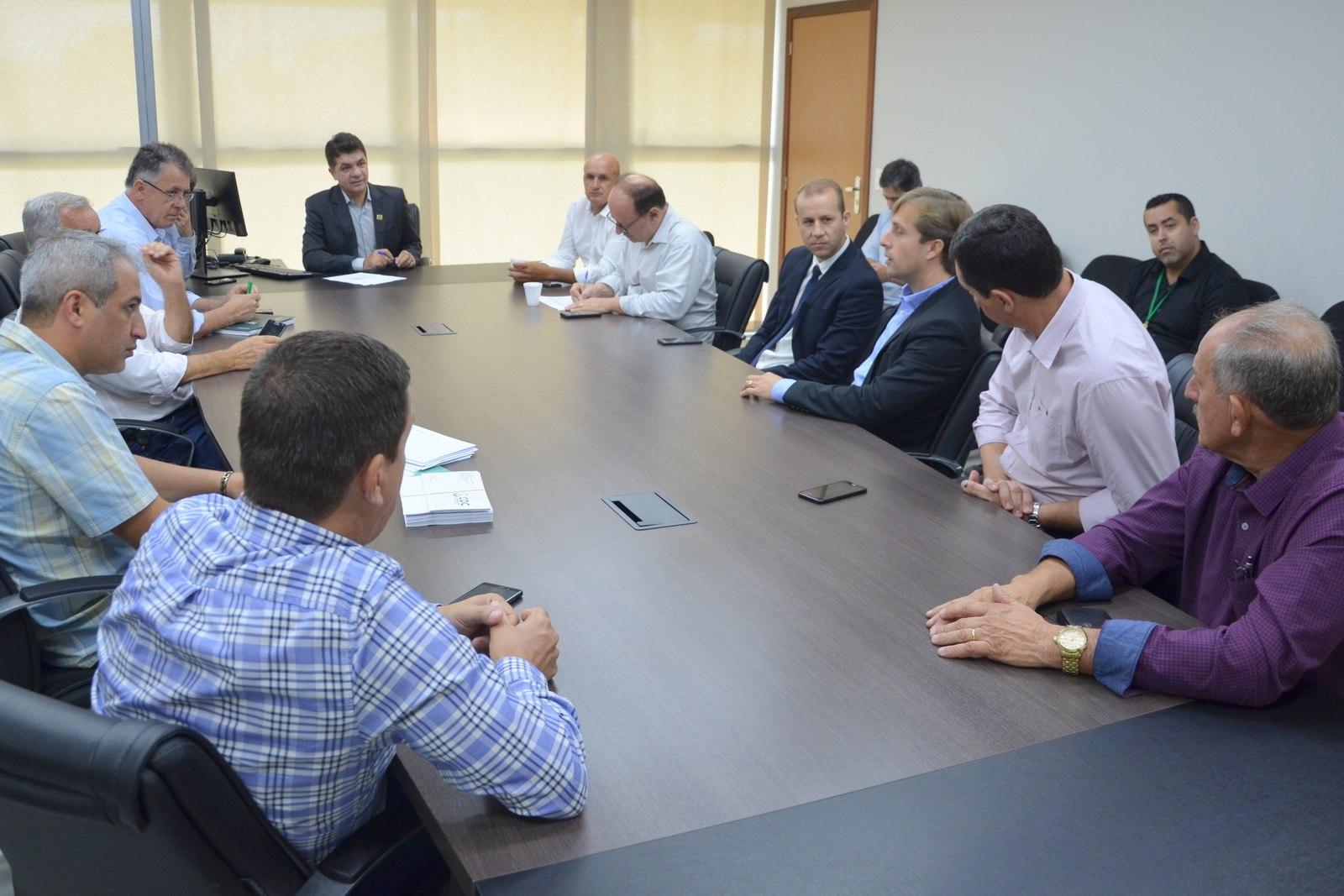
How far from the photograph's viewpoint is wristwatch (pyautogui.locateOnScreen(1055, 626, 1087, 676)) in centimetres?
164

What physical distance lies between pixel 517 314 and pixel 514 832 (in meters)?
3.39

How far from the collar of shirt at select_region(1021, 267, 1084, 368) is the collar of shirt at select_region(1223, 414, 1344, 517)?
0.76m

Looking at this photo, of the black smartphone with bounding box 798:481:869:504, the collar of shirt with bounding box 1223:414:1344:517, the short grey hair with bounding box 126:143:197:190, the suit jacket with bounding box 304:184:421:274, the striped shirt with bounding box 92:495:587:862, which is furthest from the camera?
the suit jacket with bounding box 304:184:421:274

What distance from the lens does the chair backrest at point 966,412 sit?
302 centimetres

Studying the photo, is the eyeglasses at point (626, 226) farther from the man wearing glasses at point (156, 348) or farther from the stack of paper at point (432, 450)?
the stack of paper at point (432, 450)

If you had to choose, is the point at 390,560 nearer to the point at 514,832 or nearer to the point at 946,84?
the point at 514,832

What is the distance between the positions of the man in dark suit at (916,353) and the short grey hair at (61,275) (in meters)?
1.72

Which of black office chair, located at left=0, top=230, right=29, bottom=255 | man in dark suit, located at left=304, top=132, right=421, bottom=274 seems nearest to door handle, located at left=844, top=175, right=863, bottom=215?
man in dark suit, located at left=304, top=132, right=421, bottom=274

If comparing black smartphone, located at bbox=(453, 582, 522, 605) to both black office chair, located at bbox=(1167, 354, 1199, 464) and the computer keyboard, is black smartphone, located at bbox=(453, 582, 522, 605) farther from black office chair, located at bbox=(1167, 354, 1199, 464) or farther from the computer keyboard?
the computer keyboard

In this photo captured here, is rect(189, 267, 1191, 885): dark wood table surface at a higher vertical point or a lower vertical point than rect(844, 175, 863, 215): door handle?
lower

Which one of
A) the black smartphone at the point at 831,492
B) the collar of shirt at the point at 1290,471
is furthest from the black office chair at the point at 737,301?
the collar of shirt at the point at 1290,471

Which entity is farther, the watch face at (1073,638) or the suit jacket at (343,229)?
the suit jacket at (343,229)

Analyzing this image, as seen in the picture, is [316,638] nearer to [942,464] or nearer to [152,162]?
[942,464]

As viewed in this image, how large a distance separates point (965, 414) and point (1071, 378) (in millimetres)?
622
